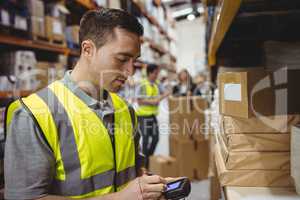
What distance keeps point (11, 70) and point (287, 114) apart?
2.15 meters

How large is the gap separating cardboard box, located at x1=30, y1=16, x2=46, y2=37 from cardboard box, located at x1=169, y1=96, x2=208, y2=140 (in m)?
1.95

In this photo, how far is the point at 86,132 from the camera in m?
1.02

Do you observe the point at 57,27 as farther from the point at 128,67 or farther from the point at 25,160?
the point at 25,160

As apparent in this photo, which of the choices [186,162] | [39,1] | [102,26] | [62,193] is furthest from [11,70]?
[186,162]

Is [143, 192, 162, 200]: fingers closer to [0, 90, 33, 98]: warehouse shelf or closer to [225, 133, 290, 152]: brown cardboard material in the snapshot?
[225, 133, 290, 152]: brown cardboard material

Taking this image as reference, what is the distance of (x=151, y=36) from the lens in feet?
19.8

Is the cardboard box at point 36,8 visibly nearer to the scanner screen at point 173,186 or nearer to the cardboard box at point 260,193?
the scanner screen at point 173,186

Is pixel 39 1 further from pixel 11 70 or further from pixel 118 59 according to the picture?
pixel 118 59

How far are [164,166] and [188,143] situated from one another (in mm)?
446

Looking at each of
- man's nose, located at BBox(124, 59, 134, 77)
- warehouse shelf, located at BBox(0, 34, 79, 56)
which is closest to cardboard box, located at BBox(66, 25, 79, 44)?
warehouse shelf, located at BBox(0, 34, 79, 56)

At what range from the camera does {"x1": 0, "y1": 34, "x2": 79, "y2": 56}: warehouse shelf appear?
82.1 inches

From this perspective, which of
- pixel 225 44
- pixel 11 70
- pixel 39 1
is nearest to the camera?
pixel 225 44

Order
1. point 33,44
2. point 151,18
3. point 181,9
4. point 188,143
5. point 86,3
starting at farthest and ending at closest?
point 181,9, point 151,18, point 188,143, point 86,3, point 33,44

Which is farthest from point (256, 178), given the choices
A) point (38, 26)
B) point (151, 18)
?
point (151, 18)
